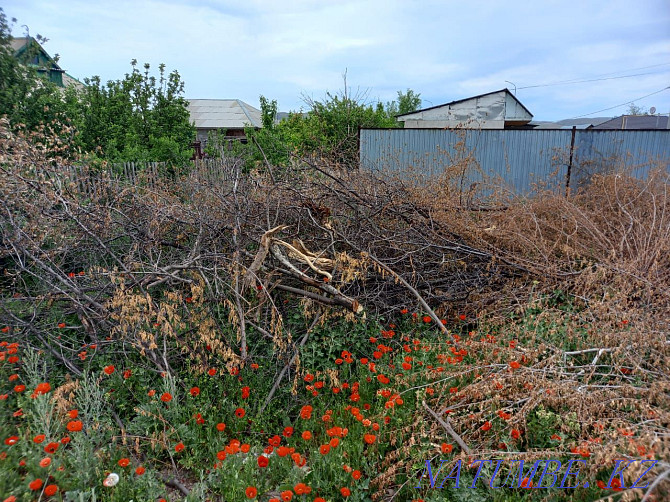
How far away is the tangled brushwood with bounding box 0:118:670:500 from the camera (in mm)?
2311

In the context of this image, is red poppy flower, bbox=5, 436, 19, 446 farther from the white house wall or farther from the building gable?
the white house wall

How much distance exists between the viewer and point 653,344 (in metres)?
2.56

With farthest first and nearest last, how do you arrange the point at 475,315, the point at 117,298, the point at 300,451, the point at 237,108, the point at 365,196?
1. the point at 237,108
2. the point at 365,196
3. the point at 475,315
4. the point at 117,298
5. the point at 300,451

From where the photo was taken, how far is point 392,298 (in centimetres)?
408

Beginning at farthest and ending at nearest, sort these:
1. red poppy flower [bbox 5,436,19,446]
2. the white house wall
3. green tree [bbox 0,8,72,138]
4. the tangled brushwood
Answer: the white house wall < green tree [bbox 0,8,72,138] < the tangled brushwood < red poppy flower [bbox 5,436,19,446]

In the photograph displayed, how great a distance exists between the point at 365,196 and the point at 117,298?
2755 millimetres

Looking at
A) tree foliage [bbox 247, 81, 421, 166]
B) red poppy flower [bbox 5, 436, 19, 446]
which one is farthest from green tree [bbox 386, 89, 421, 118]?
red poppy flower [bbox 5, 436, 19, 446]

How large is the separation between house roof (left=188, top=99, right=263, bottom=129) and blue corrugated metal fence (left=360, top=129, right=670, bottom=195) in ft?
54.1

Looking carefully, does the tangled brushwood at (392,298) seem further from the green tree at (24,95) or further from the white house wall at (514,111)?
the white house wall at (514,111)

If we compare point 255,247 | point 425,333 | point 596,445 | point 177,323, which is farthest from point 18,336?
point 596,445

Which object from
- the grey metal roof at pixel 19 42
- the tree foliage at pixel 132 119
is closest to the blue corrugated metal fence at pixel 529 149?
the tree foliage at pixel 132 119

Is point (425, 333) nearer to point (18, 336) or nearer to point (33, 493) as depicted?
point (33, 493)

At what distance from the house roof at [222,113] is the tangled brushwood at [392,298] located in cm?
2198

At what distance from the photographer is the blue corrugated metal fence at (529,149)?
375 inches
